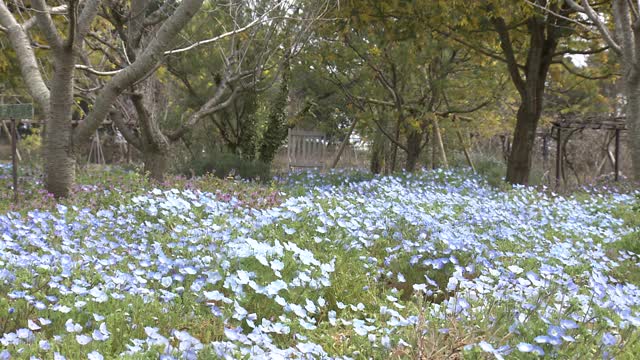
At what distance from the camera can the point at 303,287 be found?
2.99m

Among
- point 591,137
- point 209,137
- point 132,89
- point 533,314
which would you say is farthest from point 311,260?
point 591,137

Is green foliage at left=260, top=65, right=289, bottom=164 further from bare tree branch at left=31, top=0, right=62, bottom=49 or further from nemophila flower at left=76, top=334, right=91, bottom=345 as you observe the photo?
nemophila flower at left=76, top=334, right=91, bottom=345

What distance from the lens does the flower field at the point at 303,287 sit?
2.26 metres

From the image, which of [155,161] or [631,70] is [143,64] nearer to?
[155,161]

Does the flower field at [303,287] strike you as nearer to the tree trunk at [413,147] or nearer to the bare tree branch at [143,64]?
the bare tree branch at [143,64]

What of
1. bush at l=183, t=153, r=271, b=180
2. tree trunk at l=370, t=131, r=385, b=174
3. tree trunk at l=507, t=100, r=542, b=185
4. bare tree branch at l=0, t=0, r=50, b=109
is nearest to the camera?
bare tree branch at l=0, t=0, r=50, b=109

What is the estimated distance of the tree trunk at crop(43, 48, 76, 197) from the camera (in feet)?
19.4

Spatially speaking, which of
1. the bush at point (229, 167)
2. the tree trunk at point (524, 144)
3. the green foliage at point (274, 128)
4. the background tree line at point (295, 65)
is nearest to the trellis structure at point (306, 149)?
the background tree line at point (295, 65)

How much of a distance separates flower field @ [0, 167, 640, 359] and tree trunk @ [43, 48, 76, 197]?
65 cm

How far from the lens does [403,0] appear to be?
927 centimetres

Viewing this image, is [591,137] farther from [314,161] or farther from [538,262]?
[538,262]

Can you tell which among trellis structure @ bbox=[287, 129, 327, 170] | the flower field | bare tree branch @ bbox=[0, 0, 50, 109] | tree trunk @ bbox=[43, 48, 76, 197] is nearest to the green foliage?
trellis structure @ bbox=[287, 129, 327, 170]

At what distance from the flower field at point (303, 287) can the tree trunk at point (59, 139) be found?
0.65m

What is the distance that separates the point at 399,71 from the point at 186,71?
521 cm
